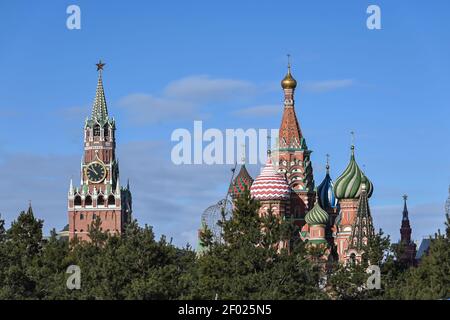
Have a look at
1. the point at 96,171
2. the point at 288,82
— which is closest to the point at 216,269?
the point at 288,82

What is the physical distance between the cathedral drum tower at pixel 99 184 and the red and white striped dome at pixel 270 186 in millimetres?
38469

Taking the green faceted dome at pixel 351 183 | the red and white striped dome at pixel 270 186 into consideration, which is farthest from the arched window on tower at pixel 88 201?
the green faceted dome at pixel 351 183

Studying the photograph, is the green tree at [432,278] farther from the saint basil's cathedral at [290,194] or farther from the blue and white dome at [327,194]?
the blue and white dome at [327,194]

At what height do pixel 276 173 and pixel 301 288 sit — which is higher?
pixel 276 173

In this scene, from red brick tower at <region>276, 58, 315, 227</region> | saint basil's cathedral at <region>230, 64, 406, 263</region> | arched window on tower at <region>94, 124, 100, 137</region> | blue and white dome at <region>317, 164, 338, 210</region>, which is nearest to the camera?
saint basil's cathedral at <region>230, 64, 406, 263</region>

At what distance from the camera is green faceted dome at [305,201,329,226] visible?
151750 mm

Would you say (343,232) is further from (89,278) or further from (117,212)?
(89,278)

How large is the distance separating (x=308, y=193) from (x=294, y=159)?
12.7ft

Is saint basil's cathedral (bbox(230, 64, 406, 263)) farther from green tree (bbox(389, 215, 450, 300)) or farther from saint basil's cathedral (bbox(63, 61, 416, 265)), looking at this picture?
green tree (bbox(389, 215, 450, 300))

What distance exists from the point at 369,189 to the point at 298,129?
694 inches

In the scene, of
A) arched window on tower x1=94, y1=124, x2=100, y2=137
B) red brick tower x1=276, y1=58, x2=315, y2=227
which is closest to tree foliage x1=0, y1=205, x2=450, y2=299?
red brick tower x1=276, y1=58, x2=315, y2=227

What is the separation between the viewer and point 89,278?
89.1 m

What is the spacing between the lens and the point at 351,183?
485 ft

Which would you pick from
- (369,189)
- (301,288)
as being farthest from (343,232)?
(301,288)
